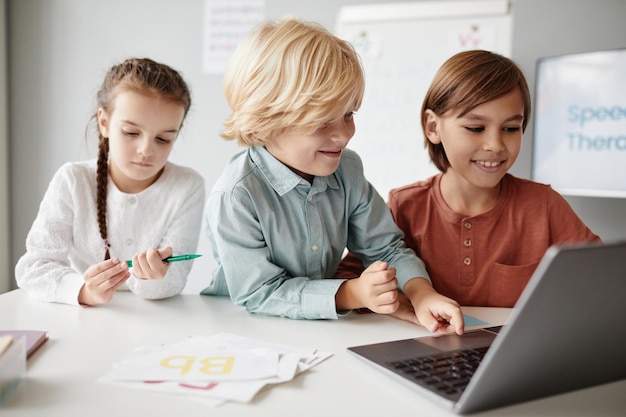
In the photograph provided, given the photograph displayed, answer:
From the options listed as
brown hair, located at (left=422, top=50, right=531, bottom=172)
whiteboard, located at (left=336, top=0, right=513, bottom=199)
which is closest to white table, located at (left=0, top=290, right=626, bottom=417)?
brown hair, located at (left=422, top=50, right=531, bottom=172)

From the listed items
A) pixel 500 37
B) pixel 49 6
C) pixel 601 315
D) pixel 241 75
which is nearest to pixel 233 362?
pixel 601 315

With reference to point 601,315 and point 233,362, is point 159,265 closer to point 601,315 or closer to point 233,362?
point 233,362

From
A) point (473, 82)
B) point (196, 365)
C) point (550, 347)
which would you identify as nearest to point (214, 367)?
point (196, 365)

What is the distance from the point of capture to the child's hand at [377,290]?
0.93 metres

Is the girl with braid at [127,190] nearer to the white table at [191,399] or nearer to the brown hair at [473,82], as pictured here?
the white table at [191,399]

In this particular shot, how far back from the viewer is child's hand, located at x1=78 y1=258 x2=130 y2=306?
101 cm

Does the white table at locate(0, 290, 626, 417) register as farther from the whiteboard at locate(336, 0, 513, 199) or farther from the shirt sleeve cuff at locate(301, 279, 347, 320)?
the whiteboard at locate(336, 0, 513, 199)

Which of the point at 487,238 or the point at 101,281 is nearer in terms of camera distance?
the point at 101,281

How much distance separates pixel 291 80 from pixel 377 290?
399mm

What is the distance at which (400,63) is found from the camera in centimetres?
238

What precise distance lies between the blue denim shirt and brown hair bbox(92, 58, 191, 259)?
296 mm

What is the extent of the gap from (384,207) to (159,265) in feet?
1.56

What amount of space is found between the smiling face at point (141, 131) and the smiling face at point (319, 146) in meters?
0.33

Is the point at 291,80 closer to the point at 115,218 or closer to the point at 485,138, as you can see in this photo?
the point at 485,138
